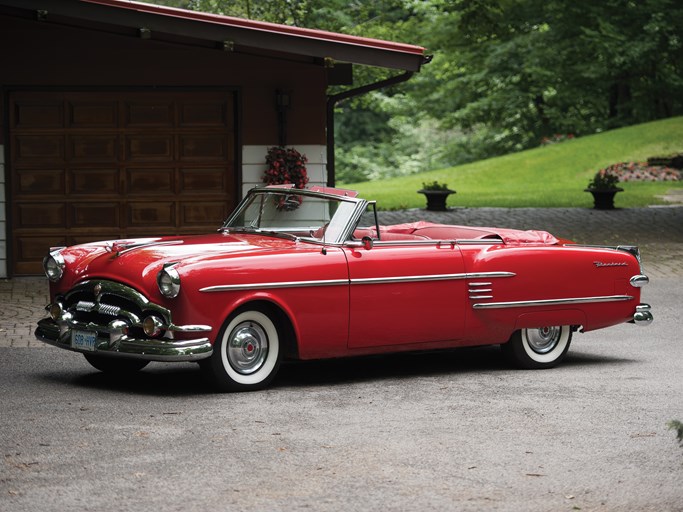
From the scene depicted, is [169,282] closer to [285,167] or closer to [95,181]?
[285,167]

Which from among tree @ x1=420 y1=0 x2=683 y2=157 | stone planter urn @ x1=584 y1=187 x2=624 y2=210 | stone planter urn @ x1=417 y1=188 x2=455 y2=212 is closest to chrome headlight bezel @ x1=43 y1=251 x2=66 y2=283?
stone planter urn @ x1=417 y1=188 x2=455 y2=212

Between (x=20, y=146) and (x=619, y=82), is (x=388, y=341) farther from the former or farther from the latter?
(x=619, y=82)

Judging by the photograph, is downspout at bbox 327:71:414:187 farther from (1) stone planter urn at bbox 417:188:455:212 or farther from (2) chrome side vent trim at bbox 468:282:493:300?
(2) chrome side vent trim at bbox 468:282:493:300

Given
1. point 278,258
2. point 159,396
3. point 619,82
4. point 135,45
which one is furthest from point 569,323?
point 619,82

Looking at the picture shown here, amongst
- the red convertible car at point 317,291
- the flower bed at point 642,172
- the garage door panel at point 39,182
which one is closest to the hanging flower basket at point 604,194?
the flower bed at point 642,172

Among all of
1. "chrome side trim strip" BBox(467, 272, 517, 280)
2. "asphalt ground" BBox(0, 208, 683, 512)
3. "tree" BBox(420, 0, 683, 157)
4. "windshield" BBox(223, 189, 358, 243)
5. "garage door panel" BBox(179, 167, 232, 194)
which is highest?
"tree" BBox(420, 0, 683, 157)

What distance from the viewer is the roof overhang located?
15086 mm

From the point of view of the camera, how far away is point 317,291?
8742 millimetres

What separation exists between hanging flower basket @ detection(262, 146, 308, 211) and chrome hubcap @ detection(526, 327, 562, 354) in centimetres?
702

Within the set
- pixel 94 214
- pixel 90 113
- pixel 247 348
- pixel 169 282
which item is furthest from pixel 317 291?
pixel 90 113

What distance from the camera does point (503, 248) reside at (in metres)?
9.69

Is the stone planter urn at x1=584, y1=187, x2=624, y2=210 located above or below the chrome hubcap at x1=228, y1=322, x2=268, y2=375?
above

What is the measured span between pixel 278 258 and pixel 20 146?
8.71 meters

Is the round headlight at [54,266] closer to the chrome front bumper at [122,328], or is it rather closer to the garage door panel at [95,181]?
the chrome front bumper at [122,328]
